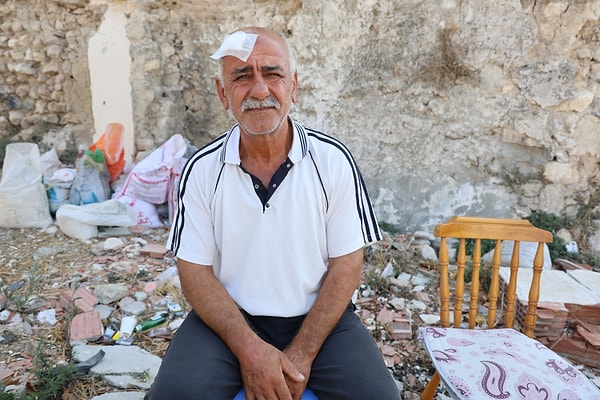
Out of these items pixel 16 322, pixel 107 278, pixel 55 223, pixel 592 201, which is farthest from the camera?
pixel 55 223

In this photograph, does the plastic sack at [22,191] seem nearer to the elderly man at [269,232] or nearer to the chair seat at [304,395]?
the elderly man at [269,232]

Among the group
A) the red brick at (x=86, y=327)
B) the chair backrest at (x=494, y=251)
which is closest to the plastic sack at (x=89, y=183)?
the red brick at (x=86, y=327)

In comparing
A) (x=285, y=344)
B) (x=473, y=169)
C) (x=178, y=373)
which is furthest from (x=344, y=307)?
(x=473, y=169)

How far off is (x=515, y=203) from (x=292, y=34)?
2731 mm

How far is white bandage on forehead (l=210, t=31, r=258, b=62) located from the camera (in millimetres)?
1642

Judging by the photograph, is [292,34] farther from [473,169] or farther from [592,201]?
[592,201]

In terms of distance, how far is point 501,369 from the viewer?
162 centimetres

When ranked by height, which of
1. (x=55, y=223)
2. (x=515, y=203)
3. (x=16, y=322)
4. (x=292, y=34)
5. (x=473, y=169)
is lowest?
(x=16, y=322)

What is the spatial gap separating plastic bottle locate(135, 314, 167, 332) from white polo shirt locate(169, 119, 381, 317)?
51.1 inches

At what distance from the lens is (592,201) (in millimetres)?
3977

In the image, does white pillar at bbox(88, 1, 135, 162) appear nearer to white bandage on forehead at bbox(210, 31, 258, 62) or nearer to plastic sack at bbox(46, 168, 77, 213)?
plastic sack at bbox(46, 168, 77, 213)

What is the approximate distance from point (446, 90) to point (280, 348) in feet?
10.3

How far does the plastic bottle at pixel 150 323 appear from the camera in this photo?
9.22ft

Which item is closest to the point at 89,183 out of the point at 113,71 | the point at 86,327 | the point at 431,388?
the point at 113,71
